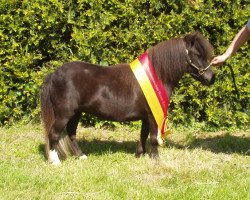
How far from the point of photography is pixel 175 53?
16.5 ft

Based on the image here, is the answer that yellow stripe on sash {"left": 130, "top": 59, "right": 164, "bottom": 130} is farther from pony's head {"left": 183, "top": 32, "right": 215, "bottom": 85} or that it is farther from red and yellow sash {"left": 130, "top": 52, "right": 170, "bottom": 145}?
pony's head {"left": 183, "top": 32, "right": 215, "bottom": 85}

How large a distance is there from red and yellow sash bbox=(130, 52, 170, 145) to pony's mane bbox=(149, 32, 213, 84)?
11 centimetres

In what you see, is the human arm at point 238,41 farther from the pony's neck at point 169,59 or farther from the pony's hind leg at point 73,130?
the pony's hind leg at point 73,130

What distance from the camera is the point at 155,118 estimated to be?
5.14 metres

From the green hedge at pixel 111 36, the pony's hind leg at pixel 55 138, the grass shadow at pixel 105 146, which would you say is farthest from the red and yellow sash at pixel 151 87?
the green hedge at pixel 111 36

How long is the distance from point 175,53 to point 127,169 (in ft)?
5.31

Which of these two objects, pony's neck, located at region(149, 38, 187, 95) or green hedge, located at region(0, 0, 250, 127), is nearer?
pony's neck, located at region(149, 38, 187, 95)

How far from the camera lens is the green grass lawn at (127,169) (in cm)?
412

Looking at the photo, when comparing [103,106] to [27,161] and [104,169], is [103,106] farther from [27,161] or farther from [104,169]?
[27,161]

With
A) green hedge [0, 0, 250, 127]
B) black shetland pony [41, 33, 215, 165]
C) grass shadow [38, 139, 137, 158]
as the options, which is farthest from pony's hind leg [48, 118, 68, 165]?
green hedge [0, 0, 250, 127]

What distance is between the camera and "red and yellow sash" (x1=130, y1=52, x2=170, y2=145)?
5074 millimetres

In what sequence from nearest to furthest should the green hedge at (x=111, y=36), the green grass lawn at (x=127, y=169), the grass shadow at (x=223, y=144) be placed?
the green grass lawn at (x=127, y=169), the grass shadow at (x=223, y=144), the green hedge at (x=111, y=36)

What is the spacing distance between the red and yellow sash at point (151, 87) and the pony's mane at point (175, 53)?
11 cm

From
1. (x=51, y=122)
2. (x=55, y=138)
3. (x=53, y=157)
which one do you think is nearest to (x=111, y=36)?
(x=51, y=122)
